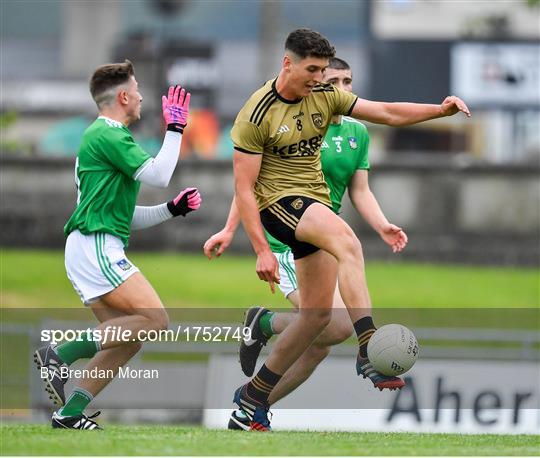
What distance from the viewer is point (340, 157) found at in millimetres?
10617

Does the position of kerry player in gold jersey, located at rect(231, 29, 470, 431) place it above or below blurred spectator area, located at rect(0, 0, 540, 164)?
above

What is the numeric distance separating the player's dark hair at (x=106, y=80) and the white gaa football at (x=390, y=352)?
239cm

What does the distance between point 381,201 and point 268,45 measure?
19469 mm

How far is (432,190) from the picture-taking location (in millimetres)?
29922

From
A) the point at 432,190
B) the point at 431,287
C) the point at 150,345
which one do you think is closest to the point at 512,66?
the point at 432,190

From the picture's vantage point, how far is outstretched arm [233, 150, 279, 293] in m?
9.25

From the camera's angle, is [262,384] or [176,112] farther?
[262,384]

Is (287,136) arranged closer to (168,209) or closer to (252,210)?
(252,210)

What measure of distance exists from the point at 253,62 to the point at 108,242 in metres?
42.0

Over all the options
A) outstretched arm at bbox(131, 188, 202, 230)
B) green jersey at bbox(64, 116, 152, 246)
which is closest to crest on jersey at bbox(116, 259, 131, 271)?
green jersey at bbox(64, 116, 152, 246)

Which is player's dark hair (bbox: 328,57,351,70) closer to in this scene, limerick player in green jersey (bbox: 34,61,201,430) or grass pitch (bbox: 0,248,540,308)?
limerick player in green jersey (bbox: 34,61,201,430)

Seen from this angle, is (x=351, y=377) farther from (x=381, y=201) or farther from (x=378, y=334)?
(x=381, y=201)

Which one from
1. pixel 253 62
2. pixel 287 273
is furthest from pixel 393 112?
pixel 253 62

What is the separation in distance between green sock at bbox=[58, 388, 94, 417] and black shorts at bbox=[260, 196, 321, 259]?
1.65 metres
